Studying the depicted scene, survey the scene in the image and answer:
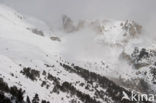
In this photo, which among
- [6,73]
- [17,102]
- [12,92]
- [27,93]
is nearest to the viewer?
[17,102]

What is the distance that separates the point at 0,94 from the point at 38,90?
73268 millimetres

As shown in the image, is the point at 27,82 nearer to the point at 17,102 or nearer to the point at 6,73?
the point at 6,73

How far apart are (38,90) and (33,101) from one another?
3597 cm

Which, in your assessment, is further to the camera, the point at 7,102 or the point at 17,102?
the point at 17,102

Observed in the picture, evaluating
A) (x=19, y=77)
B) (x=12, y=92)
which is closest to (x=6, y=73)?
(x=19, y=77)

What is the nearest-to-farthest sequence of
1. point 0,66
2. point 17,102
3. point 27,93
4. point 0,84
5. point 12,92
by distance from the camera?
1. point 17,102
2. point 12,92
3. point 0,84
4. point 27,93
5. point 0,66

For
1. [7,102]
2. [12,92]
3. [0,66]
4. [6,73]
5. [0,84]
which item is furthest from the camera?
[0,66]

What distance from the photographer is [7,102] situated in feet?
363

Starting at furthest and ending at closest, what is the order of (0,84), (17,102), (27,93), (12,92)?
(27,93), (0,84), (12,92), (17,102)

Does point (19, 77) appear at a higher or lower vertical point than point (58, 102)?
higher

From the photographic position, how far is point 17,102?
118750 millimetres

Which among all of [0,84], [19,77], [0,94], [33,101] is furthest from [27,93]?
[0,94]

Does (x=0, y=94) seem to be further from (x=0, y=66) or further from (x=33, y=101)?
(x=0, y=66)

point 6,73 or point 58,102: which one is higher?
point 6,73
